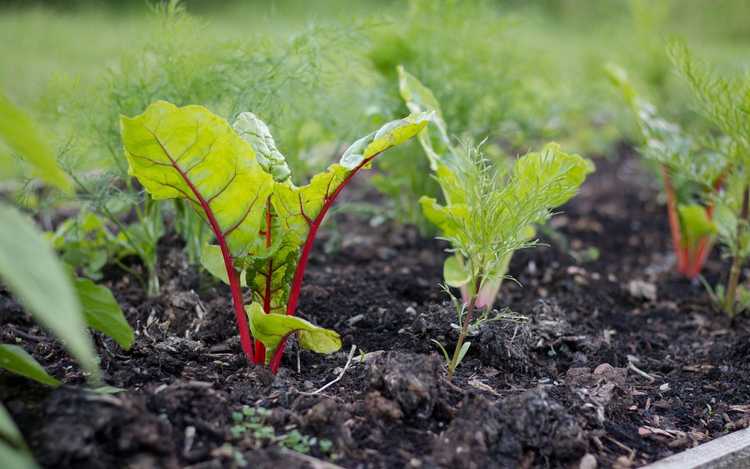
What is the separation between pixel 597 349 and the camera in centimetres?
213

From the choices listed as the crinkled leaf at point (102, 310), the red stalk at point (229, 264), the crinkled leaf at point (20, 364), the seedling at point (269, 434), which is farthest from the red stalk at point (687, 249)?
the crinkled leaf at point (20, 364)

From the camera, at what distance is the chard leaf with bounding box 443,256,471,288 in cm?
205

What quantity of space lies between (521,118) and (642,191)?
1.49m

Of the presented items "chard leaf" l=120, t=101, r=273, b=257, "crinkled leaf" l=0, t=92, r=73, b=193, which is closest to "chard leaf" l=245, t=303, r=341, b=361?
→ "chard leaf" l=120, t=101, r=273, b=257

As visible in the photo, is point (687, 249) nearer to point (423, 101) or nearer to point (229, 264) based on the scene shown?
point (423, 101)

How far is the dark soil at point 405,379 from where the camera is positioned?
1.39 m

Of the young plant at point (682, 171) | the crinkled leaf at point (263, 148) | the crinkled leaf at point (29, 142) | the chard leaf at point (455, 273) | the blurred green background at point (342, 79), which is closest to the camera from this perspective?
the crinkled leaf at point (29, 142)

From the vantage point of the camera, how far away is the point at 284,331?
165 cm

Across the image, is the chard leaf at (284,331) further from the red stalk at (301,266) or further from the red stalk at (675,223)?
Answer: the red stalk at (675,223)

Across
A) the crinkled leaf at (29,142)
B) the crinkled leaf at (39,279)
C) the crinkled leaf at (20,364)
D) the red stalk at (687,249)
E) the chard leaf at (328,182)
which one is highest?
the crinkled leaf at (29,142)

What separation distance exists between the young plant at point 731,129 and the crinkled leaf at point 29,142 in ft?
6.39

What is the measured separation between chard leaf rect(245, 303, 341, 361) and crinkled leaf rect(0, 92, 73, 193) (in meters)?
0.57

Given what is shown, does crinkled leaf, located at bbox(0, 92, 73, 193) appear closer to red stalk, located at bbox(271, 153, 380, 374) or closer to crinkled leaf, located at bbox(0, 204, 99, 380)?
crinkled leaf, located at bbox(0, 204, 99, 380)

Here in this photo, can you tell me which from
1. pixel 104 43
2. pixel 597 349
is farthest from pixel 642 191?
pixel 104 43
